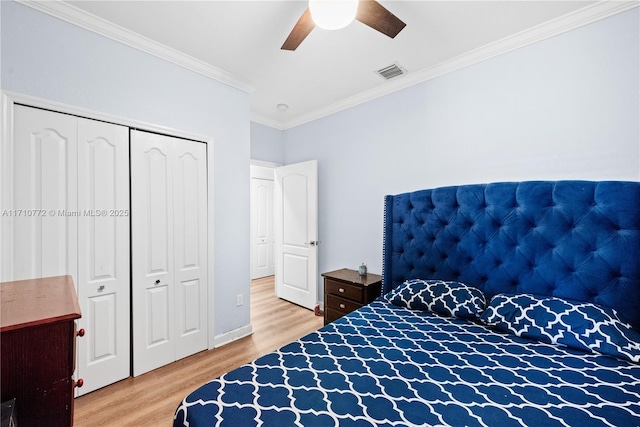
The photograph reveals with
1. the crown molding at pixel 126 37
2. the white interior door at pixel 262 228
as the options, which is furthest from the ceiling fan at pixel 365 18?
the white interior door at pixel 262 228

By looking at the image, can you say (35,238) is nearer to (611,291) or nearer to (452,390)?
(452,390)

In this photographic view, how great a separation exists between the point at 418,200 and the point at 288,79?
180 centimetres

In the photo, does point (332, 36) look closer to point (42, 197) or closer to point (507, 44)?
point (507, 44)

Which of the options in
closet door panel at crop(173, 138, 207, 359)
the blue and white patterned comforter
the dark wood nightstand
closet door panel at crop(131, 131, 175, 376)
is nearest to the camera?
the blue and white patterned comforter

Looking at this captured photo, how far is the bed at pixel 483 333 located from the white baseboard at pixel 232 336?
5.02 feet

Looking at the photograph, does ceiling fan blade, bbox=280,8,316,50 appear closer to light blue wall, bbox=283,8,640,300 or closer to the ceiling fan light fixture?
the ceiling fan light fixture

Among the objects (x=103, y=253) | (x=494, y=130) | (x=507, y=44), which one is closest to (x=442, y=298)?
(x=494, y=130)

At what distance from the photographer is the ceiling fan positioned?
1.50 metres

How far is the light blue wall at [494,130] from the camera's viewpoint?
185 cm

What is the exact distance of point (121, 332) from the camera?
2.19 metres

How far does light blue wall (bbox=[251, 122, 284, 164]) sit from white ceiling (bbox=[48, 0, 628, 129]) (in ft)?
2.99

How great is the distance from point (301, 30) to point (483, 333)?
7.28ft

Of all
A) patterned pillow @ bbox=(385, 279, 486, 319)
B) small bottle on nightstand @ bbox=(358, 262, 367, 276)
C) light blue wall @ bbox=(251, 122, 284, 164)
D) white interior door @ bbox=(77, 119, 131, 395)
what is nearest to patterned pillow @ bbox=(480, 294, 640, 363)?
patterned pillow @ bbox=(385, 279, 486, 319)

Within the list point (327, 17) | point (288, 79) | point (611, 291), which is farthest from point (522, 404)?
point (288, 79)
